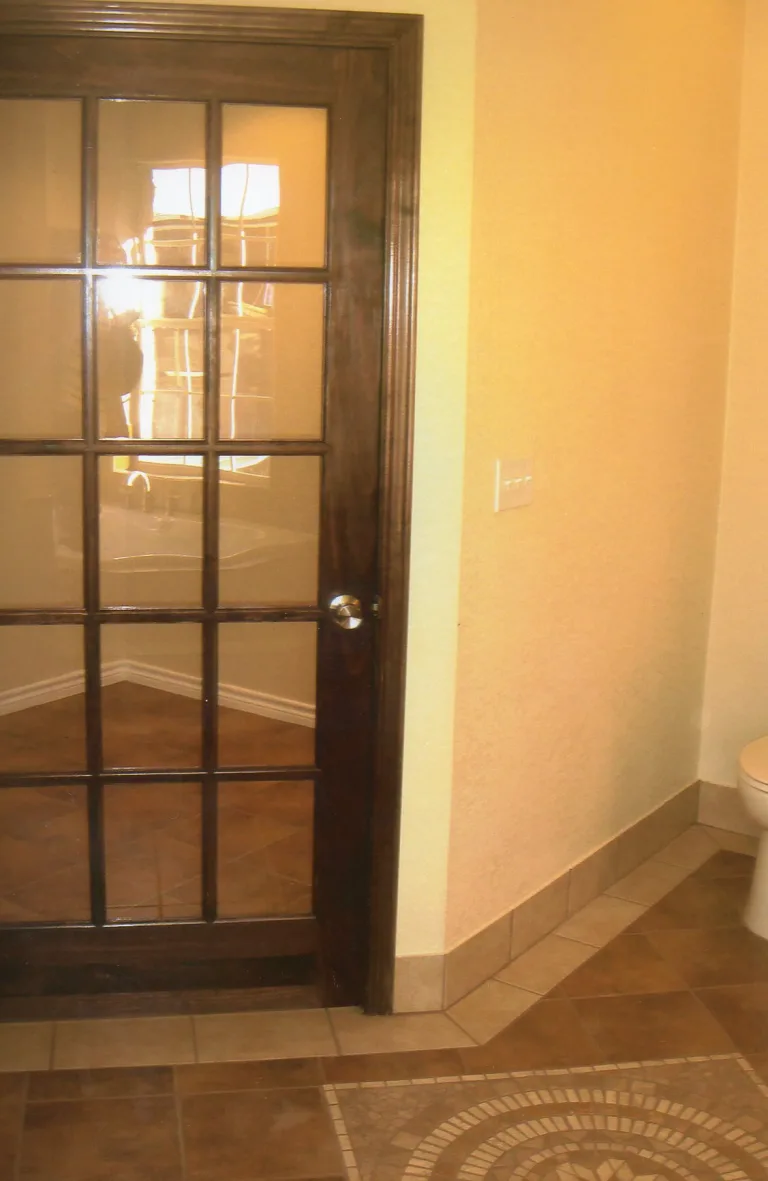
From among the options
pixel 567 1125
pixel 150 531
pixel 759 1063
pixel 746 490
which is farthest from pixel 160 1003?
pixel 746 490

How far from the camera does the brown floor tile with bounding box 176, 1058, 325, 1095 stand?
8.67 feet

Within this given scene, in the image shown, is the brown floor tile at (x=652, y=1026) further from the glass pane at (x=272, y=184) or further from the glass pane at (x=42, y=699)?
the glass pane at (x=272, y=184)

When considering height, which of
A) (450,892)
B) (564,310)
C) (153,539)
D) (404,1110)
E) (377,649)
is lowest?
(404,1110)

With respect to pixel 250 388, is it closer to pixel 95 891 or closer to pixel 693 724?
pixel 95 891

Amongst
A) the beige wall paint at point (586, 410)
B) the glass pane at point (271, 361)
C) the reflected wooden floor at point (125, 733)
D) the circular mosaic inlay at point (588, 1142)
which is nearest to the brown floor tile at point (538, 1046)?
the circular mosaic inlay at point (588, 1142)

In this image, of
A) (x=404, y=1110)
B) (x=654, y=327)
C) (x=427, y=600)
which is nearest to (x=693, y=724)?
(x=654, y=327)

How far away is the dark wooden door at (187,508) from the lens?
2.57m

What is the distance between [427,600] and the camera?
2.78 m

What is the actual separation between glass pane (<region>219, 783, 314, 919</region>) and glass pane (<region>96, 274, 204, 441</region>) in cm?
79

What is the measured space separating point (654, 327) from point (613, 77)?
638 mm

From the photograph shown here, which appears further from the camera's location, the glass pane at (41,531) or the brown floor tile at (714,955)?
the brown floor tile at (714,955)

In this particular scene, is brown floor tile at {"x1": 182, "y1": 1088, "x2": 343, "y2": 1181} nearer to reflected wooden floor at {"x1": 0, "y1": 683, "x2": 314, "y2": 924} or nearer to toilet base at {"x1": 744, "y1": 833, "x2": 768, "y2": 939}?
reflected wooden floor at {"x1": 0, "y1": 683, "x2": 314, "y2": 924}

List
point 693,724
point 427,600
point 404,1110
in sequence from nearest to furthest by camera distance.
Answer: point 404,1110, point 427,600, point 693,724

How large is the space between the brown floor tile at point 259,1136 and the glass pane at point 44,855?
0.52 meters
